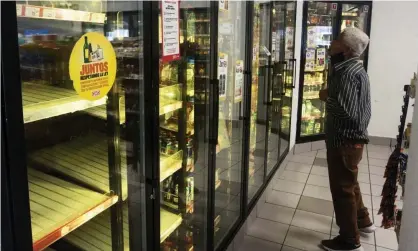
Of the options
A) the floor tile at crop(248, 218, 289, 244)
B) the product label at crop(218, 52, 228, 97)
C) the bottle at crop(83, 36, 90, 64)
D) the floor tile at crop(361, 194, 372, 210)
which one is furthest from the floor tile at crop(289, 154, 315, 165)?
the bottle at crop(83, 36, 90, 64)

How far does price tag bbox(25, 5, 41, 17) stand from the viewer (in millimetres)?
1093

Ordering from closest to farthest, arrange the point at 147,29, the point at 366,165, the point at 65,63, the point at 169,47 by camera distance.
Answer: the point at 65,63
the point at 147,29
the point at 169,47
the point at 366,165

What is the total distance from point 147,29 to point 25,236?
36.9 inches

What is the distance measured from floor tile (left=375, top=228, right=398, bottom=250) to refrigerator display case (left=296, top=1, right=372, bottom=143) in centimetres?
269

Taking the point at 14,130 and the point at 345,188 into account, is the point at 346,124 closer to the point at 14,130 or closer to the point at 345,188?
the point at 345,188

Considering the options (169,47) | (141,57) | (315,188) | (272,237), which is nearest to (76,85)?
(141,57)

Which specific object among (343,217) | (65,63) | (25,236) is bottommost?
(343,217)

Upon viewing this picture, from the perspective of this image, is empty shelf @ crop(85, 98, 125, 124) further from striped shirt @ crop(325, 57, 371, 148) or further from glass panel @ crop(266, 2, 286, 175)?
glass panel @ crop(266, 2, 286, 175)

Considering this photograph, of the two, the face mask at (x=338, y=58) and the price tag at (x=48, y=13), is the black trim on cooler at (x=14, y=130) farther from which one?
the face mask at (x=338, y=58)

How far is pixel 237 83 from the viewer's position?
3064 millimetres

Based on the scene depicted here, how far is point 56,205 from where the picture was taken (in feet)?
4.56

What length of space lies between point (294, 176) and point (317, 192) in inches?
21.8

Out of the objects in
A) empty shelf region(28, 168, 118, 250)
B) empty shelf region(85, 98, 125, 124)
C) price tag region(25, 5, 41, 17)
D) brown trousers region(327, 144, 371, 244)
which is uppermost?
price tag region(25, 5, 41, 17)

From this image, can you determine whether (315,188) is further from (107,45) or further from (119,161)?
(107,45)
